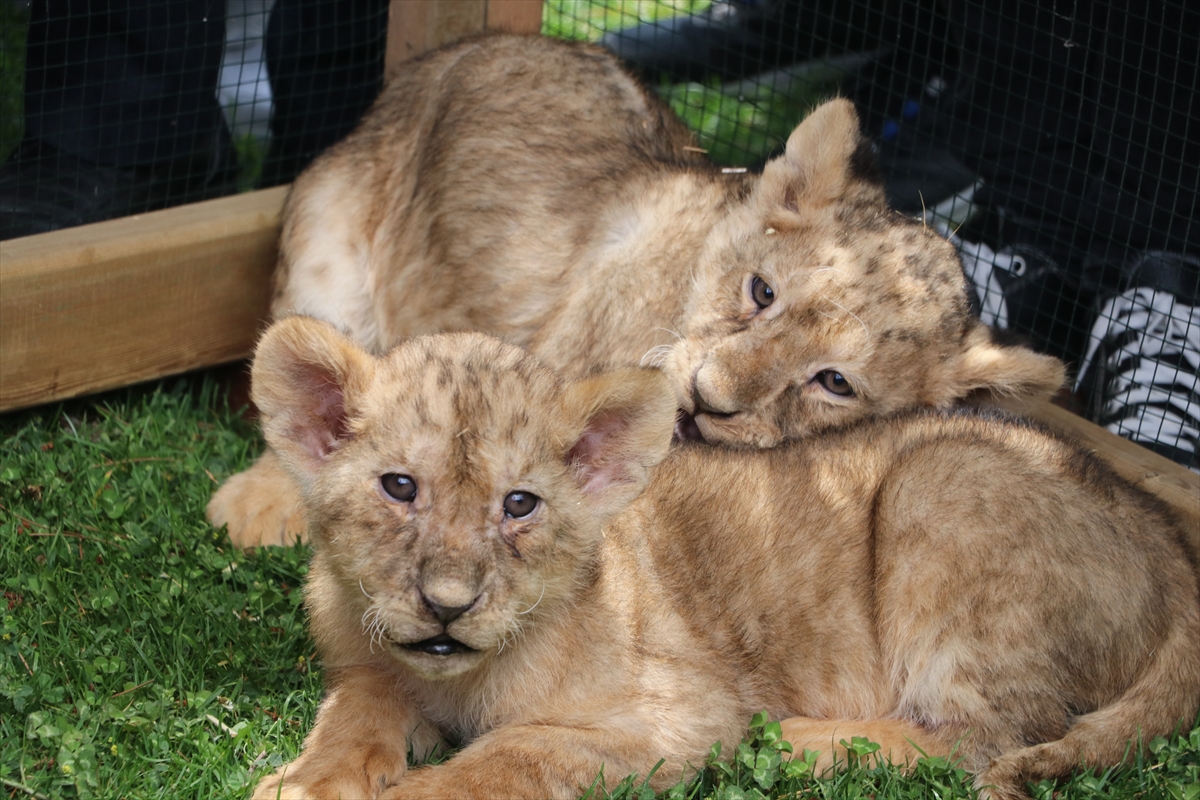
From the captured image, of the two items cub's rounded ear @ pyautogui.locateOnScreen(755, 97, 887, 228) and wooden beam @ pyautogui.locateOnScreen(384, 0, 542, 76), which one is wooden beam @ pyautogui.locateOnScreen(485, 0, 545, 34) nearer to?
wooden beam @ pyautogui.locateOnScreen(384, 0, 542, 76)

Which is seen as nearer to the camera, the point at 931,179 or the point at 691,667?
the point at 691,667

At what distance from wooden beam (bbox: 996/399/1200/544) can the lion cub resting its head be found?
470 mm

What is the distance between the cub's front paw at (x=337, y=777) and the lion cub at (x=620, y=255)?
137cm

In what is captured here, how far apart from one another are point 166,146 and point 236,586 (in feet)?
7.10

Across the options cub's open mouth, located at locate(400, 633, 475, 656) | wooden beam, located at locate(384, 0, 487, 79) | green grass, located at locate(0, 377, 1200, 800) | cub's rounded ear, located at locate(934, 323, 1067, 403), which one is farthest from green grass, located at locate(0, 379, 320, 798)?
cub's rounded ear, located at locate(934, 323, 1067, 403)

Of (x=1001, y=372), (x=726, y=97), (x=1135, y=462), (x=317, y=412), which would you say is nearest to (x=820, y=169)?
(x=1001, y=372)

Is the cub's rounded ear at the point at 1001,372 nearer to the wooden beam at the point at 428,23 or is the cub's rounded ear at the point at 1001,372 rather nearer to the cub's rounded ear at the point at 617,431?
the cub's rounded ear at the point at 617,431

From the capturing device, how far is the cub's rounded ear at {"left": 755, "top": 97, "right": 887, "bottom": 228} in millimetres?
4656

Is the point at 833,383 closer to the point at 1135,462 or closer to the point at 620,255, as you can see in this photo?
the point at 620,255

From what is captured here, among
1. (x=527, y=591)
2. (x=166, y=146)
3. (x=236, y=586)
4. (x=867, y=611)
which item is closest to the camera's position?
(x=527, y=591)

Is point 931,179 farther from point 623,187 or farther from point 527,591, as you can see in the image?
point 527,591

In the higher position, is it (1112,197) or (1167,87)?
(1167,87)

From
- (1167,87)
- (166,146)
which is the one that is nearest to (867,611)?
(1167,87)

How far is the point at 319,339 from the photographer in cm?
332
